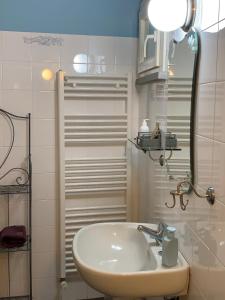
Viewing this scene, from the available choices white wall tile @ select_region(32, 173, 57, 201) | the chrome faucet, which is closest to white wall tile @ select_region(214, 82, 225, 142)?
the chrome faucet

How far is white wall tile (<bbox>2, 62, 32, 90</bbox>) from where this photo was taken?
7.09 feet

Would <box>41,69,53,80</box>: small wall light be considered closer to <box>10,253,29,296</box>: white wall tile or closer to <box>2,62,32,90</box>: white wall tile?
<box>2,62,32,90</box>: white wall tile

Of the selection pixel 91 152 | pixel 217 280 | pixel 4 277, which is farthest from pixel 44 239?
pixel 217 280

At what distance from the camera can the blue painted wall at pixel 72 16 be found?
83.7 inches

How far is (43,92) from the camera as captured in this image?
2215 millimetres

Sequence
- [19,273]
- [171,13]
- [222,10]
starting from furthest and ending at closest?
[19,273]
[171,13]
[222,10]

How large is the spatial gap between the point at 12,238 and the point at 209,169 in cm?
139

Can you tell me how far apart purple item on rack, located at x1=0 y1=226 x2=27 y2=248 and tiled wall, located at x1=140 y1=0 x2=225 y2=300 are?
3.60 feet

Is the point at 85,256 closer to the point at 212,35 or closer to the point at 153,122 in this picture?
the point at 153,122

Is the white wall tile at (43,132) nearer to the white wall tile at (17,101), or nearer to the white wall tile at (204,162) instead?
the white wall tile at (17,101)

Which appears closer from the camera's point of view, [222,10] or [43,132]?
[222,10]

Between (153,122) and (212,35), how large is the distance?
2.82 ft

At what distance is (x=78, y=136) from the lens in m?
2.25

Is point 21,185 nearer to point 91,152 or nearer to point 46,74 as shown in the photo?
point 91,152
